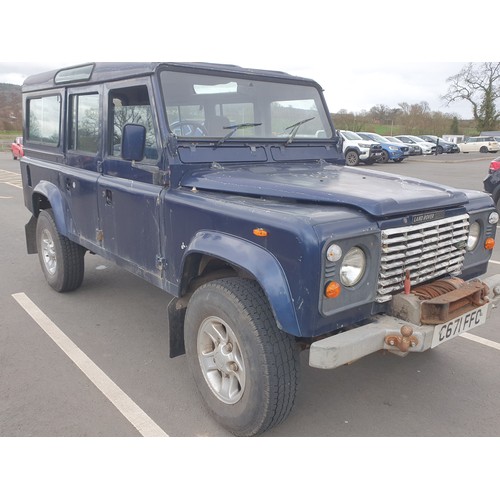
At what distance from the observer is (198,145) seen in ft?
11.4

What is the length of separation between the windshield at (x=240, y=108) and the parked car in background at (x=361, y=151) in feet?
60.4

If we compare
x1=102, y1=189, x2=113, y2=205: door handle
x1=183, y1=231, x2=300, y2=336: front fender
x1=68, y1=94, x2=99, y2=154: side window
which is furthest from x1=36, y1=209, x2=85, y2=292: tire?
x1=183, y1=231, x2=300, y2=336: front fender

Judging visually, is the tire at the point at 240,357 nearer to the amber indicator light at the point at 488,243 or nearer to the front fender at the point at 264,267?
the front fender at the point at 264,267

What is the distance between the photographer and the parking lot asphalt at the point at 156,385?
303 cm

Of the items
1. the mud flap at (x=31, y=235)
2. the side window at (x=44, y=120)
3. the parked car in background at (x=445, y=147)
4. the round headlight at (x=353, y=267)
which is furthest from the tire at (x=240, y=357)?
the parked car in background at (x=445, y=147)

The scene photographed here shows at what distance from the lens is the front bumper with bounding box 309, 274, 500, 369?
2426 mm

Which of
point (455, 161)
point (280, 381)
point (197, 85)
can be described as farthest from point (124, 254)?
point (455, 161)

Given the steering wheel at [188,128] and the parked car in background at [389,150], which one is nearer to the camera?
the steering wheel at [188,128]

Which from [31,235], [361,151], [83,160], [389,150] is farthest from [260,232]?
[389,150]

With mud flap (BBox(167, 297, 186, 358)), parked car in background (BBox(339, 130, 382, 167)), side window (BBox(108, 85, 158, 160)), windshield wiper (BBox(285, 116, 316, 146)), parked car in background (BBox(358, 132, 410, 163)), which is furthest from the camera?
parked car in background (BBox(358, 132, 410, 163))

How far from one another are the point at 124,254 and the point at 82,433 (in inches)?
57.3

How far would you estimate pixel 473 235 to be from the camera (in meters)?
3.41

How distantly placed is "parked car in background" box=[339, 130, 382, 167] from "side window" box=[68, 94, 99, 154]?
1858 centimetres

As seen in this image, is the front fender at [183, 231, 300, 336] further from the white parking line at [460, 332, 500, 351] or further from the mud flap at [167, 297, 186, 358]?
the white parking line at [460, 332, 500, 351]
